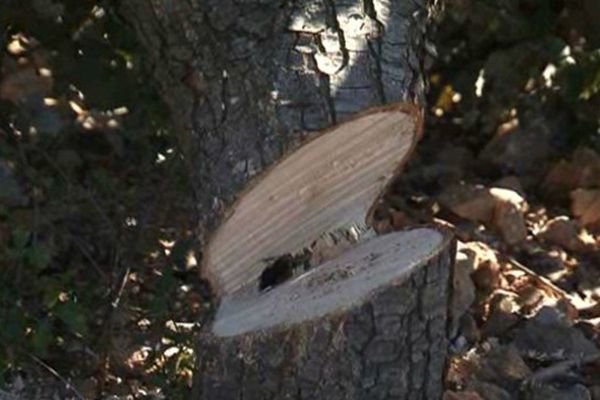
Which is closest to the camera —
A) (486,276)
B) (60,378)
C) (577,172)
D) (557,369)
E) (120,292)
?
(60,378)

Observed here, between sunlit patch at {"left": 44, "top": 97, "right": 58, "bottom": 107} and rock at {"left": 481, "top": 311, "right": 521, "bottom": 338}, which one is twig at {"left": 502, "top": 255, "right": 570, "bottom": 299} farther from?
sunlit patch at {"left": 44, "top": 97, "right": 58, "bottom": 107}

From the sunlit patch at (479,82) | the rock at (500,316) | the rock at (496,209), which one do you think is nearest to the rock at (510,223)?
the rock at (496,209)

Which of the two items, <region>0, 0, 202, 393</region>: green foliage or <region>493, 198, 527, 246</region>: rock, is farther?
<region>493, 198, 527, 246</region>: rock

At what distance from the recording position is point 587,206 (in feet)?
14.7

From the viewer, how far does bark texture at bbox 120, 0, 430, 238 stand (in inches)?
120

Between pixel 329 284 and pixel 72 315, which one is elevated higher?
pixel 72 315

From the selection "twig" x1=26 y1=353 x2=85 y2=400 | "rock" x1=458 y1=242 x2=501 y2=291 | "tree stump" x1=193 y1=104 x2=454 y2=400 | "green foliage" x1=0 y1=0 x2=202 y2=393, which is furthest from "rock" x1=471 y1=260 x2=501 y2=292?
"twig" x1=26 y1=353 x2=85 y2=400

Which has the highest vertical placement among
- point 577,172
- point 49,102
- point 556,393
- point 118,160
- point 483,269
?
point 49,102

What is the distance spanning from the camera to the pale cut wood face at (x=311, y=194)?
121 inches

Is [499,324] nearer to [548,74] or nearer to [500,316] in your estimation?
[500,316]

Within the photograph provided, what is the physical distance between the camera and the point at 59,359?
360cm

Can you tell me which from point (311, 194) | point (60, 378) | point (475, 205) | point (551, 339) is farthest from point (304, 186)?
point (475, 205)

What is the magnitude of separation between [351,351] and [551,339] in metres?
0.87

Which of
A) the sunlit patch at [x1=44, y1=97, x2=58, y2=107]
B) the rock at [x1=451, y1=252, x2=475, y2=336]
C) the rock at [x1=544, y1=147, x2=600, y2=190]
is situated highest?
the sunlit patch at [x1=44, y1=97, x2=58, y2=107]
